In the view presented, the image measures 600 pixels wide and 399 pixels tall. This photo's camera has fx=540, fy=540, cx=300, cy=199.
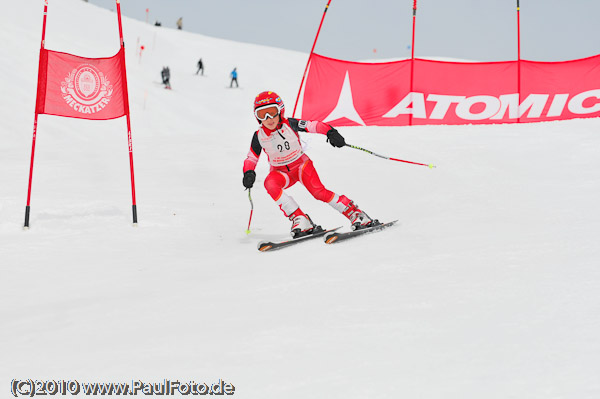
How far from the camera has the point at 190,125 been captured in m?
21.7

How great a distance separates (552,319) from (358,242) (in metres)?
2.40

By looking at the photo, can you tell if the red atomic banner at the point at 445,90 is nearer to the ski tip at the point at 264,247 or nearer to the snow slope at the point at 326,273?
the snow slope at the point at 326,273

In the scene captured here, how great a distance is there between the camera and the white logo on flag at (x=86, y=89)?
229 inches

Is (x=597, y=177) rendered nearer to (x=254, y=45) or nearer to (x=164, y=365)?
(x=164, y=365)

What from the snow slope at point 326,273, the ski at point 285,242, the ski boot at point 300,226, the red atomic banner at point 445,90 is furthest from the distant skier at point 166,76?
the ski at point 285,242

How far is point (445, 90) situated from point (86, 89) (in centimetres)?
751

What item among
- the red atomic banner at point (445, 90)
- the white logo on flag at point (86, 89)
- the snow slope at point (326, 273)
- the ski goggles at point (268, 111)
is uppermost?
the red atomic banner at point (445, 90)

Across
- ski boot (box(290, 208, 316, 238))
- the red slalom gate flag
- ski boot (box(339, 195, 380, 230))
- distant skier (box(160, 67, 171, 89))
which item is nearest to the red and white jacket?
ski boot (box(290, 208, 316, 238))

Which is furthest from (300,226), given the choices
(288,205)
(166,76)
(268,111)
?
(166,76)

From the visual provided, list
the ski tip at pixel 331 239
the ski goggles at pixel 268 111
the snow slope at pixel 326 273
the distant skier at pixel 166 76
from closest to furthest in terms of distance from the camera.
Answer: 1. the snow slope at pixel 326 273
2. the ski tip at pixel 331 239
3. the ski goggles at pixel 268 111
4. the distant skier at pixel 166 76

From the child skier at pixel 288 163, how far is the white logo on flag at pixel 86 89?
6.05 feet

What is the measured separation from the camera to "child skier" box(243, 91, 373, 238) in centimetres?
521

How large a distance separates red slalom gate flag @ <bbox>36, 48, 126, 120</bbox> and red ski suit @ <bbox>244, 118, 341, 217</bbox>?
5.93 ft

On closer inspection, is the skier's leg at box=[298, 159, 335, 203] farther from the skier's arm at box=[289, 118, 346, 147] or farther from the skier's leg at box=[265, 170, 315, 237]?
the skier's arm at box=[289, 118, 346, 147]
